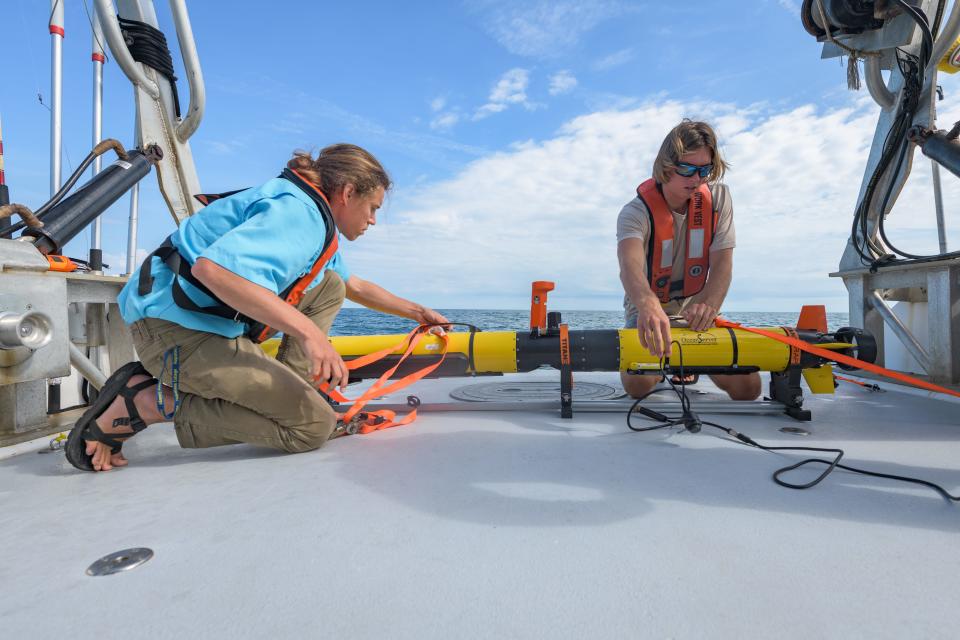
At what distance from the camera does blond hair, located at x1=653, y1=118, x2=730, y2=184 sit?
250cm

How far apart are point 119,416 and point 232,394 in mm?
398

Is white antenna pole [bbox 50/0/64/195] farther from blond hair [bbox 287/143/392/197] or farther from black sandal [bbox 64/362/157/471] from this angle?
blond hair [bbox 287/143/392/197]

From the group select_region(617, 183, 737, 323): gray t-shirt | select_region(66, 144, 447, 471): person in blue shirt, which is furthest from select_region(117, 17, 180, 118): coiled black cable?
select_region(617, 183, 737, 323): gray t-shirt

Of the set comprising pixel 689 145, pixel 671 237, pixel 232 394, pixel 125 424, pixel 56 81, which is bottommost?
pixel 125 424

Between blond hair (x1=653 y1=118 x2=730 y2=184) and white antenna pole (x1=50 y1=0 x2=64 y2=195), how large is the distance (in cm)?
352

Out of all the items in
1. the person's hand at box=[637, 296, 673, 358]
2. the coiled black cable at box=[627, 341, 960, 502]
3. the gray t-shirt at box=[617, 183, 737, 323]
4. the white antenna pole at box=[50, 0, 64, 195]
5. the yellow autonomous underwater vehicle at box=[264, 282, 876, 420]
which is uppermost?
the white antenna pole at box=[50, 0, 64, 195]

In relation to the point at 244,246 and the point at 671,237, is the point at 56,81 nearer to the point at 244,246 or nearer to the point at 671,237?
the point at 244,246

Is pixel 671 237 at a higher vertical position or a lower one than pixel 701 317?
higher

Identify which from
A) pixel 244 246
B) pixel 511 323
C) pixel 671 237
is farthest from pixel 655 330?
pixel 511 323

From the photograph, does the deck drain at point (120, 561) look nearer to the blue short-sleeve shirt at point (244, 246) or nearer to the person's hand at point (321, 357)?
the person's hand at point (321, 357)

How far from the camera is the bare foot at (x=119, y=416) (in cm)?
170

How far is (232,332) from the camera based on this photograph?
1794mm

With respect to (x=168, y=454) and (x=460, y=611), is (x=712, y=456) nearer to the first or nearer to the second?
(x=460, y=611)

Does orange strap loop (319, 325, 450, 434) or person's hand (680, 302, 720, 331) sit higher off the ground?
person's hand (680, 302, 720, 331)
